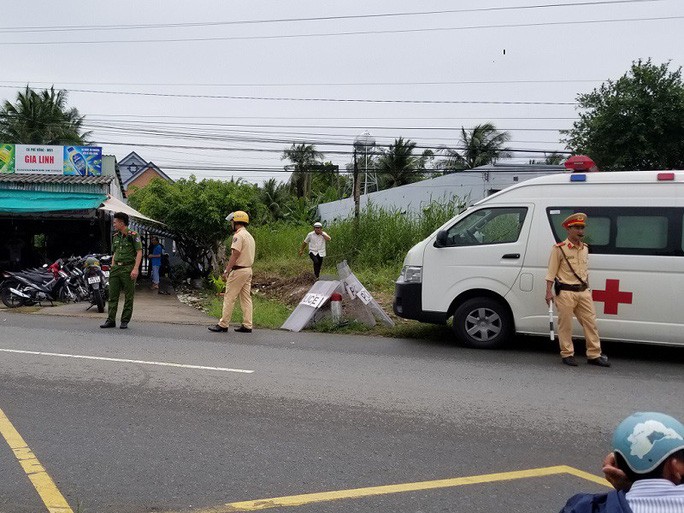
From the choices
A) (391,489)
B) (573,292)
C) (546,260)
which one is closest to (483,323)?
(546,260)

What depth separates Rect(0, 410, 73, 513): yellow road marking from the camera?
410cm

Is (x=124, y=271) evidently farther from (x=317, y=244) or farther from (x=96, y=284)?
(x=317, y=244)

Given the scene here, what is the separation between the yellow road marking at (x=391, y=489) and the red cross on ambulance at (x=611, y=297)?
4442 millimetres

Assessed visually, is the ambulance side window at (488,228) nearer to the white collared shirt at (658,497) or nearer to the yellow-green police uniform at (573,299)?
the yellow-green police uniform at (573,299)

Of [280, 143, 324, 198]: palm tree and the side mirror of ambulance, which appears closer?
the side mirror of ambulance

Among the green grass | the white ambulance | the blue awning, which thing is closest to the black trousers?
the green grass

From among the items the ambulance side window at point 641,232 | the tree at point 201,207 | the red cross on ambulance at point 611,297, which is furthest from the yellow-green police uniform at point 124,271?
the tree at point 201,207

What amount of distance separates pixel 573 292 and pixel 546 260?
32.4 inches

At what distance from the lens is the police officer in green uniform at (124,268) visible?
10.7 metres

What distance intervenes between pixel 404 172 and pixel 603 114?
65.3ft

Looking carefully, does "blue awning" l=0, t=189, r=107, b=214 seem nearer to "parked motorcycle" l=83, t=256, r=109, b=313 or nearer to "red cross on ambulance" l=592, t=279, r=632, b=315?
"parked motorcycle" l=83, t=256, r=109, b=313

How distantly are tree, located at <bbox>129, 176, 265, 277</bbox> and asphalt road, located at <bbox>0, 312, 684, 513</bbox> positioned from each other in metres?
10.9

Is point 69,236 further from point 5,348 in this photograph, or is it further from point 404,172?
point 404,172

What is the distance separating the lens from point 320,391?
6.72 meters
